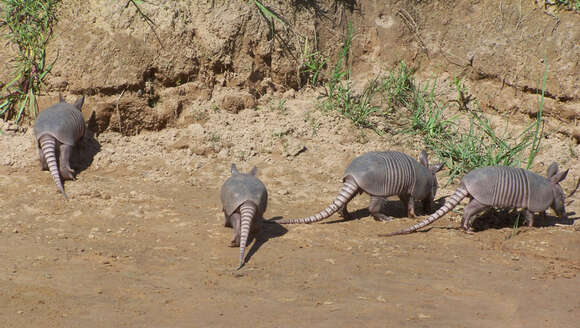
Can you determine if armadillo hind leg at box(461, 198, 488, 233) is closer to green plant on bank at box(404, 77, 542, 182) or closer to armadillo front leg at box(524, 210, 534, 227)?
armadillo front leg at box(524, 210, 534, 227)

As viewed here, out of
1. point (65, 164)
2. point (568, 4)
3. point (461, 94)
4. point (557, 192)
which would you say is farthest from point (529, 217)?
point (65, 164)

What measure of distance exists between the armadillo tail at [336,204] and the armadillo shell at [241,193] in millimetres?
566

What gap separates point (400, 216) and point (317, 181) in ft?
3.69

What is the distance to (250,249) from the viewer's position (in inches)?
208

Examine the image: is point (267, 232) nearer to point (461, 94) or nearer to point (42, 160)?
point (42, 160)

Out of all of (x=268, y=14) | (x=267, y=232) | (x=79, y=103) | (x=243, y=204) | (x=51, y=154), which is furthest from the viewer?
(x=268, y=14)

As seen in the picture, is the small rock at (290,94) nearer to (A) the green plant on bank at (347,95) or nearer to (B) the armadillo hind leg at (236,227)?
(A) the green plant on bank at (347,95)

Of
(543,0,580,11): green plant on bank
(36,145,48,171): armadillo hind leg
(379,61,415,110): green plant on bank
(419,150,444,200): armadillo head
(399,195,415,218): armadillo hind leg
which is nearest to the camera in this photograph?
(399,195,415,218): armadillo hind leg

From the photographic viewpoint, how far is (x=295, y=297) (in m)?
4.32

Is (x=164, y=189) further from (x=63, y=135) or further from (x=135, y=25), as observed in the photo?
(x=135, y=25)

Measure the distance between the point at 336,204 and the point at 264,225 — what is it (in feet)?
2.48

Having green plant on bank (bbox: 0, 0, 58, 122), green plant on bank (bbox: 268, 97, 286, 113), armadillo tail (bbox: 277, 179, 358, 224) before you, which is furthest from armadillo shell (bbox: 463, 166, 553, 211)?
green plant on bank (bbox: 0, 0, 58, 122)

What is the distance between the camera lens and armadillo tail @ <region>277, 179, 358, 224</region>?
5.86m

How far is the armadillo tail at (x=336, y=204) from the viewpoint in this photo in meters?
5.86
